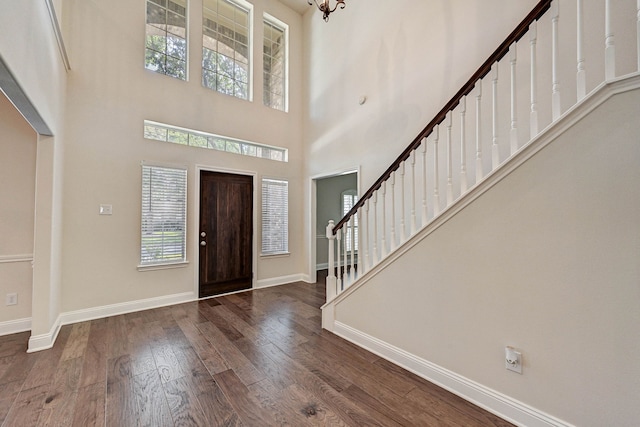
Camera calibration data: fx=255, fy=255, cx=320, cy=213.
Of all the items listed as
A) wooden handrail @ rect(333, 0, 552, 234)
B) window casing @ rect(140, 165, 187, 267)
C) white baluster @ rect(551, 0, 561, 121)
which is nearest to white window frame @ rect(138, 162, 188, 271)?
window casing @ rect(140, 165, 187, 267)

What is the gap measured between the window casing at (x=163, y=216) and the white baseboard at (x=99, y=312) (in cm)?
55

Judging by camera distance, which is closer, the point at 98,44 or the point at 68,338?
the point at 68,338

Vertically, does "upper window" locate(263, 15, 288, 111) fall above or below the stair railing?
above

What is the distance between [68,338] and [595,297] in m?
4.58

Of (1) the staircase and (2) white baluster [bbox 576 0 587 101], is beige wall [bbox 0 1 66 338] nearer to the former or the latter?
(1) the staircase

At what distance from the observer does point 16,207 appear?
2.93 m

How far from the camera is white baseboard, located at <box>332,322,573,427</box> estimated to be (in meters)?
1.59

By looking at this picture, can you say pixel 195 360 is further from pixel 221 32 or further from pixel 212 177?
pixel 221 32

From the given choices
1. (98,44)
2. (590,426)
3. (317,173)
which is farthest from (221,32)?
(590,426)

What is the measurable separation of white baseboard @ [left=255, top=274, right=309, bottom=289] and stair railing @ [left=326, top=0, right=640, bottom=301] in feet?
7.25

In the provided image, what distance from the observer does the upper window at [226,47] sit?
14.4 ft

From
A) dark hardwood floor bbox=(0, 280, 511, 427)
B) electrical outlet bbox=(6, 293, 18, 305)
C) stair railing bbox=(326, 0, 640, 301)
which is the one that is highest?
stair railing bbox=(326, 0, 640, 301)

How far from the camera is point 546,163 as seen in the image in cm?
155

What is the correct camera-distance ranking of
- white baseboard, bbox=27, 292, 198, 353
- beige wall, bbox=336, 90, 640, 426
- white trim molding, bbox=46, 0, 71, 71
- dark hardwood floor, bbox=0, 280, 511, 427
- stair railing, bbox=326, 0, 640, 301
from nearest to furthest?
beige wall, bbox=336, 90, 640, 426 < stair railing, bbox=326, 0, 640, 301 < dark hardwood floor, bbox=0, 280, 511, 427 < white trim molding, bbox=46, 0, 71, 71 < white baseboard, bbox=27, 292, 198, 353
